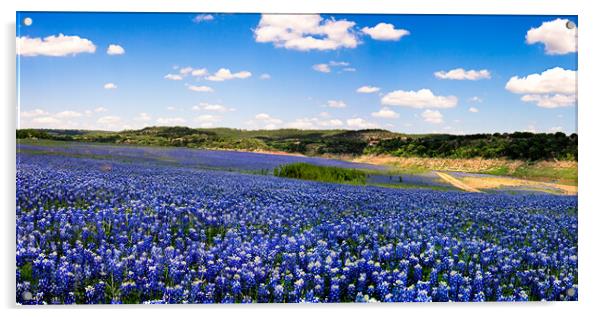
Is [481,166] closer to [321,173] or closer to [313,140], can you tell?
[321,173]

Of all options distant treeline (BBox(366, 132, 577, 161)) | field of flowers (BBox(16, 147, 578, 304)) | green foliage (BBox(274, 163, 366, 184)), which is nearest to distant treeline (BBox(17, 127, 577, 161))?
→ distant treeline (BBox(366, 132, 577, 161))

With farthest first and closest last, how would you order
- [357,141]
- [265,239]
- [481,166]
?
1. [481,166]
2. [357,141]
3. [265,239]

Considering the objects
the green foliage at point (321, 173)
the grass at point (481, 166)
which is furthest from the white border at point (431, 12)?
the green foliage at point (321, 173)

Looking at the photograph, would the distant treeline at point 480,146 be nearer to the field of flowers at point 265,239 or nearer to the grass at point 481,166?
the grass at point 481,166

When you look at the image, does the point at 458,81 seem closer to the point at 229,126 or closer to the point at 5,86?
the point at 229,126

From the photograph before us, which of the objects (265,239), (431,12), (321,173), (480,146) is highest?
(431,12)

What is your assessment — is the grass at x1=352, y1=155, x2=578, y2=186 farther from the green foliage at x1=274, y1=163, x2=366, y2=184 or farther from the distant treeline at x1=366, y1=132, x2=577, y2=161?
the green foliage at x1=274, y1=163, x2=366, y2=184

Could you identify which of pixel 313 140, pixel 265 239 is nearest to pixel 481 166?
pixel 313 140
